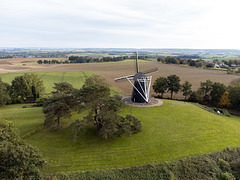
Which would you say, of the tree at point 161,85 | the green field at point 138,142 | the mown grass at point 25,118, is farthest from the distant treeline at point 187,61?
the mown grass at point 25,118

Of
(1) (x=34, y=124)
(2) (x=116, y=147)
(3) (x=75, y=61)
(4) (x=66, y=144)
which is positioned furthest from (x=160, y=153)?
(3) (x=75, y=61)

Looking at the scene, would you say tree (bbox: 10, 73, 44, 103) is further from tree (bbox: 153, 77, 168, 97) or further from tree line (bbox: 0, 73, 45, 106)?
tree (bbox: 153, 77, 168, 97)

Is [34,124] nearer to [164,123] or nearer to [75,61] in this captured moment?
[164,123]

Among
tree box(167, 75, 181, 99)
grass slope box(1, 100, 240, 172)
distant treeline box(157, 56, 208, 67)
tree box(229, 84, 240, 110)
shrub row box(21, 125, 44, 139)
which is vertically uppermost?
distant treeline box(157, 56, 208, 67)

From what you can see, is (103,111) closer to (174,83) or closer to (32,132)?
(32,132)

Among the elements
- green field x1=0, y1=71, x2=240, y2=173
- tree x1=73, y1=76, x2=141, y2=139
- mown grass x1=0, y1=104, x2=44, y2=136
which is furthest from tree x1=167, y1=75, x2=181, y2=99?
mown grass x1=0, y1=104, x2=44, y2=136

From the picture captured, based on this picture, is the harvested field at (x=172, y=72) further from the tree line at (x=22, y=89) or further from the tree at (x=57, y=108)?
the tree at (x=57, y=108)

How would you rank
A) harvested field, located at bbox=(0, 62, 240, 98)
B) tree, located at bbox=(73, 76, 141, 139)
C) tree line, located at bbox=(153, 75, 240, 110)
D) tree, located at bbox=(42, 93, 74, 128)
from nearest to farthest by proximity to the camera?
tree, located at bbox=(73, 76, 141, 139) < tree, located at bbox=(42, 93, 74, 128) < tree line, located at bbox=(153, 75, 240, 110) < harvested field, located at bbox=(0, 62, 240, 98)


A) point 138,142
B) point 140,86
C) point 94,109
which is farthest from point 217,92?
point 94,109
